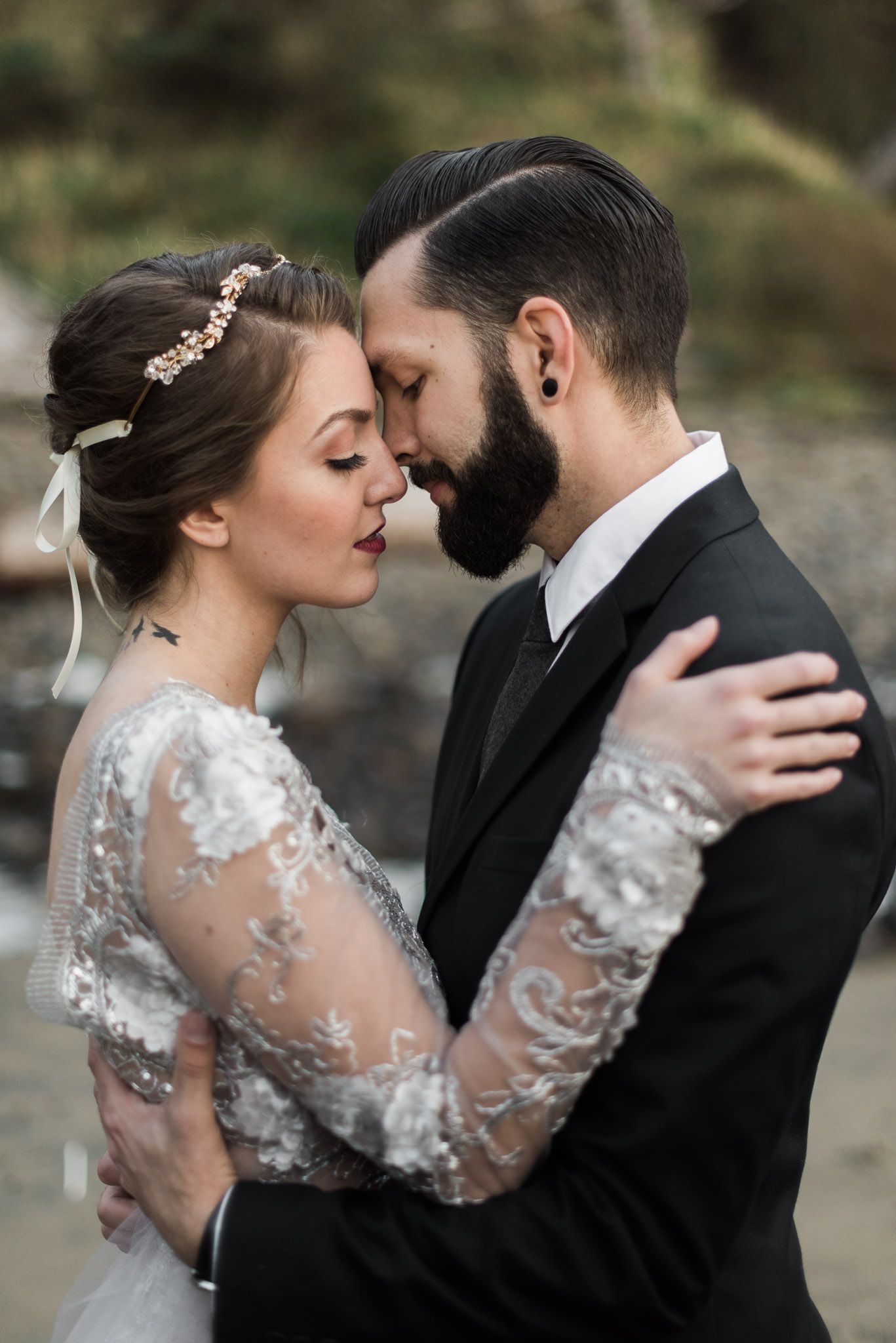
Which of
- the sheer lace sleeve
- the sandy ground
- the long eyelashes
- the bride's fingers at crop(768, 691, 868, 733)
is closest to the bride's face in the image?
the long eyelashes

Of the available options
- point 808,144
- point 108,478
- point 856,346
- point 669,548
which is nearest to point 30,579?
point 108,478

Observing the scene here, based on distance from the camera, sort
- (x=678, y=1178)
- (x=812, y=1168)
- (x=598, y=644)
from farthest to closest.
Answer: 1. (x=812, y=1168)
2. (x=598, y=644)
3. (x=678, y=1178)

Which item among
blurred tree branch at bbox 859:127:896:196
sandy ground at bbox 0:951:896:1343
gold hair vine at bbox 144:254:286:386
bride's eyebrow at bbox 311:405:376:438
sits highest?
blurred tree branch at bbox 859:127:896:196

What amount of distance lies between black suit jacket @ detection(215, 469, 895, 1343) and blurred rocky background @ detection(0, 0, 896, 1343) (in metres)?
2.49

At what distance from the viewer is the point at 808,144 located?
2058 centimetres

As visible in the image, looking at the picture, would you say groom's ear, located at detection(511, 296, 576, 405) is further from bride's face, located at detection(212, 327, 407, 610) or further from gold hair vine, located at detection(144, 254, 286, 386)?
gold hair vine, located at detection(144, 254, 286, 386)

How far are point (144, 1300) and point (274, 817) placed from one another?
34.5 inches

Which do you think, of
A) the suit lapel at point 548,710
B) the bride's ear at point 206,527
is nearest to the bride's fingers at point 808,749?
the suit lapel at point 548,710

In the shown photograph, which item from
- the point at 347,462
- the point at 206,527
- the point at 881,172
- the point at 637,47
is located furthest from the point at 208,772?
the point at 881,172

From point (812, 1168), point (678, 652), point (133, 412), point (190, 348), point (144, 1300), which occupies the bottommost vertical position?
point (812, 1168)

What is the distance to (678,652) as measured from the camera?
157 centimetres

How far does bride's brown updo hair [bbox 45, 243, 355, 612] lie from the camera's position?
6.84 ft

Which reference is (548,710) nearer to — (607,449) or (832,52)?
(607,449)

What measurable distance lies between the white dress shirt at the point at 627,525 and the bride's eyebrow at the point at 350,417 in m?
0.45
